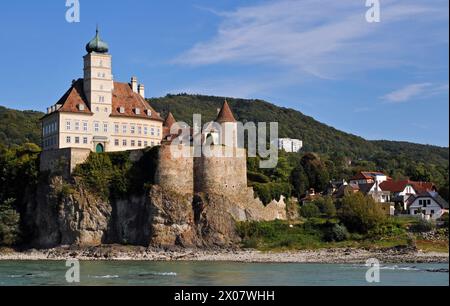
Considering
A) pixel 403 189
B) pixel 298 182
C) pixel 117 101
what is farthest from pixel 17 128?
pixel 403 189

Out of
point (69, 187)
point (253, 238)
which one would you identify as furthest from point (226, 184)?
point (69, 187)

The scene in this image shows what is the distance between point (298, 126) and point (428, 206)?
80605 millimetres

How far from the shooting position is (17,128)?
10819cm

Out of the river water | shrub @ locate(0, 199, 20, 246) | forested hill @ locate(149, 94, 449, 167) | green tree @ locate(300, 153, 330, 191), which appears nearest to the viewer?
the river water

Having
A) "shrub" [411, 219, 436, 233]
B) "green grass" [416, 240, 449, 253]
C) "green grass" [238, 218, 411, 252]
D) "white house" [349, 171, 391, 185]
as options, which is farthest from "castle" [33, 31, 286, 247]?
"white house" [349, 171, 391, 185]

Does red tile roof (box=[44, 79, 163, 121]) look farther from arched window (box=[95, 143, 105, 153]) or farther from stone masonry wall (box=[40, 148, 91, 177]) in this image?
stone masonry wall (box=[40, 148, 91, 177])

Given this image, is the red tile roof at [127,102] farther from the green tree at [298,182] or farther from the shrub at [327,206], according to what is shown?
the green tree at [298,182]

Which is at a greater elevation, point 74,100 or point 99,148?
point 74,100

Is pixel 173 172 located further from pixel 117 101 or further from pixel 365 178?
pixel 365 178

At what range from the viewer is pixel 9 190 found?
67625 mm

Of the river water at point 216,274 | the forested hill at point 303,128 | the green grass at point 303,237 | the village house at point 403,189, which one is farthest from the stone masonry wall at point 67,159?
the forested hill at point 303,128

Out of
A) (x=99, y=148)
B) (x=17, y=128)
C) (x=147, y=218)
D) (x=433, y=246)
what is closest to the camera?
(x=433, y=246)

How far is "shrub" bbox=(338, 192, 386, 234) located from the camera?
61469mm

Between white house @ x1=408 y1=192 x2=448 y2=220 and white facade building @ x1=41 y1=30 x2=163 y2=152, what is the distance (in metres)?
22.5
